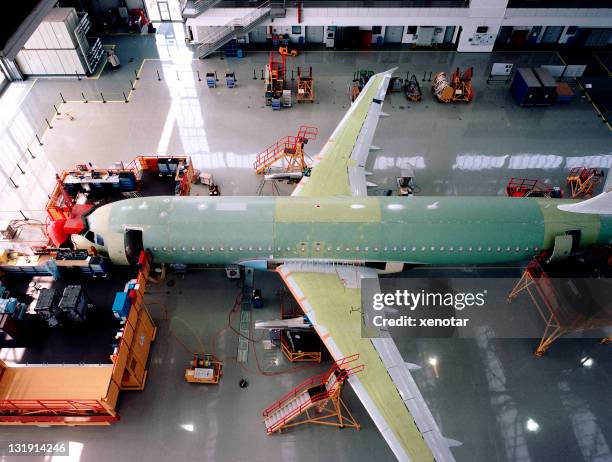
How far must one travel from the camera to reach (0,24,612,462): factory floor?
1992cm

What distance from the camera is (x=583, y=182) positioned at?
3002 cm

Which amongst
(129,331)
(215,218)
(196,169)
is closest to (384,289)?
(215,218)

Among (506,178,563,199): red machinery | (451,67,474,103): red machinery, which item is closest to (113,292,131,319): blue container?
(506,178,563,199): red machinery

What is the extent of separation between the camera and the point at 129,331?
20000mm

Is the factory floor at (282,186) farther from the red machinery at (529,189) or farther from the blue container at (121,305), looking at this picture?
the blue container at (121,305)

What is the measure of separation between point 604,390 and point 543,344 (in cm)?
344

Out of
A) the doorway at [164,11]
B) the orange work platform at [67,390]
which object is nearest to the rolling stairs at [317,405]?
the orange work platform at [67,390]

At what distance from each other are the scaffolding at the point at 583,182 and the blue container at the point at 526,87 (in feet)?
27.7

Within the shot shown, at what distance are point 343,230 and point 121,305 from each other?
10.8 m

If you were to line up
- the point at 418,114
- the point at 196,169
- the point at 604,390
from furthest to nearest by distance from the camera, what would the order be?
the point at 418,114 → the point at 196,169 → the point at 604,390

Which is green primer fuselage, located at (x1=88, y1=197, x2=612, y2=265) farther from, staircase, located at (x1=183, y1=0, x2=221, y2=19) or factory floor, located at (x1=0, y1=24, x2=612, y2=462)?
staircase, located at (x1=183, y1=0, x2=221, y2=19)

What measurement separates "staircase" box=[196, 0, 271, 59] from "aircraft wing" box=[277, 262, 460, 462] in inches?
967

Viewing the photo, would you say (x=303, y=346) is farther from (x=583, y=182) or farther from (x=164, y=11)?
(x=164, y=11)

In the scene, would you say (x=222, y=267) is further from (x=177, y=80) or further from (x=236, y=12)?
(x=236, y=12)
